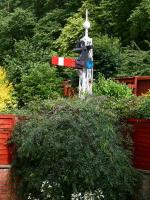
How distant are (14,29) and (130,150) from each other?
69.9ft

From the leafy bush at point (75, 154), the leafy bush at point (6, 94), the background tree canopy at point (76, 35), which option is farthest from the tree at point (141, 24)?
the leafy bush at point (75, 154)

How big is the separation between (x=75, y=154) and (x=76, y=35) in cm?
1765

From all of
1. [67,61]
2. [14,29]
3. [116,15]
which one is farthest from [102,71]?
[14,29]

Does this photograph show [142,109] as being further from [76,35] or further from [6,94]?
[76,35]

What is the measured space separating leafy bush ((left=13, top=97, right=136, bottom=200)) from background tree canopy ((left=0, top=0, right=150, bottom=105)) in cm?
906

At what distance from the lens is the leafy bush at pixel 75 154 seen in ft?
38.2

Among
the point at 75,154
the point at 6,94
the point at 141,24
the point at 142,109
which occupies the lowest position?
the point at 75,154

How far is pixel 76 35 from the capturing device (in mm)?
28672

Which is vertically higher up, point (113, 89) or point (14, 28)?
point (14, 28)

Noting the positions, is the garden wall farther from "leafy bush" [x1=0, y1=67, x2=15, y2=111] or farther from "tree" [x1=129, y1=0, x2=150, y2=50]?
"tree" [x1=129, y1=0, x2=150, y2=50]

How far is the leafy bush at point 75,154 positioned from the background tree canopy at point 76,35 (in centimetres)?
906

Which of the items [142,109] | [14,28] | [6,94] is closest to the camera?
[142,109]

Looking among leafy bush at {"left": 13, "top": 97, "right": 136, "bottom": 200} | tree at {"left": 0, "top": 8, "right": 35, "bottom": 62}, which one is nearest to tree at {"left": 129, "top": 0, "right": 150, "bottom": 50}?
tree at {"left": 0, "top": 8, "right": 35, "bottom": 62}

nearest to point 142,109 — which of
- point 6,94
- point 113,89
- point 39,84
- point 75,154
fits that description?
point 75,154
